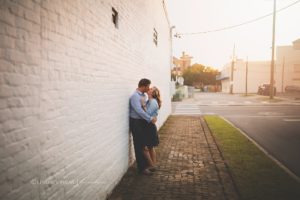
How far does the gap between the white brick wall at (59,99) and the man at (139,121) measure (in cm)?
62

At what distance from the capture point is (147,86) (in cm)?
610

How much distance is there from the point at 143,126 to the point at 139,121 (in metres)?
0.14

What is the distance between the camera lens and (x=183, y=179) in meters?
5.63

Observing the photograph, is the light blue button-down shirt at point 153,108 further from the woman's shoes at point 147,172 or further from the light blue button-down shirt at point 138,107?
the woman's shoes at point 147,172

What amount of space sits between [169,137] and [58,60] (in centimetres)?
784

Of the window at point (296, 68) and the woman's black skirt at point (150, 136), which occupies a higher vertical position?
the window at point (296, 68)

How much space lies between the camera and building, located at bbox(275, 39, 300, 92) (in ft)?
199

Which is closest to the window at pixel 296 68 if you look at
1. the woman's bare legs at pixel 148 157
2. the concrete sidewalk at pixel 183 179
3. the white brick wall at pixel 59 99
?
the concrete sidewalk at pixel 183 179

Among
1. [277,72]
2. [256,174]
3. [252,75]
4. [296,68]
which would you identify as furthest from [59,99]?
[296,68]

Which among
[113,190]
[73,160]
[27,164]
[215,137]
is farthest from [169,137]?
[27,164]

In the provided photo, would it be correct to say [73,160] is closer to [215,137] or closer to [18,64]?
[18,64]

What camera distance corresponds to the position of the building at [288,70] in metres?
60.6

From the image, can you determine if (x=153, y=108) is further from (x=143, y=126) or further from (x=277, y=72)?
(x=277, y=72)

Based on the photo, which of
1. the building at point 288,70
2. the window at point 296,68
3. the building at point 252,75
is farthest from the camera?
the building at point 252,75
